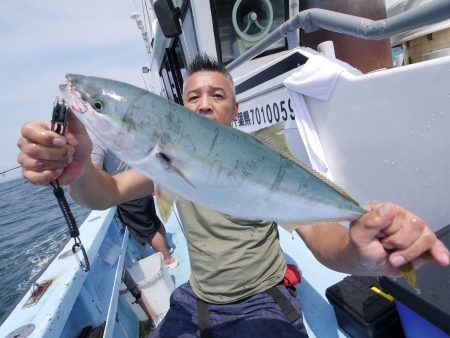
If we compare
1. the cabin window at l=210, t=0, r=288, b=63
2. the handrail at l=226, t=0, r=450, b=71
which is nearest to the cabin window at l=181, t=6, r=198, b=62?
the cabin window at l=210, t=0, r=288, b=63

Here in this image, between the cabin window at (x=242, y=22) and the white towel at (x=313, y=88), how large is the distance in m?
2.70

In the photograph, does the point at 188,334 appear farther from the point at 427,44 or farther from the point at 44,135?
the point at 427,44

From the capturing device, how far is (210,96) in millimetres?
2020

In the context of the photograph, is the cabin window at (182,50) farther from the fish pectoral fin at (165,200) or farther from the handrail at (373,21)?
the fish pectoral fin at (165,200)

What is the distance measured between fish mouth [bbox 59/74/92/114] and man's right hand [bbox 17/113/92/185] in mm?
124

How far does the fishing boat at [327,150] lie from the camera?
1.83 metres

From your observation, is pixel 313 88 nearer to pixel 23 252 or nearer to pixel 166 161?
pixel 166 161

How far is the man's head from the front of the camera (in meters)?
1.96

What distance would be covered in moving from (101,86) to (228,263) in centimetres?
127

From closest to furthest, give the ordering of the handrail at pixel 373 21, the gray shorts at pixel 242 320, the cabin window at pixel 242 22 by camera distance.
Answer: the handrail at pixel 373 21, the gray shorts at pixel 242 320, the cabin window at pixel 242 22

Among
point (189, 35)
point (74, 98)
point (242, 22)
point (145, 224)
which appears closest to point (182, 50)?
point (189, 35)

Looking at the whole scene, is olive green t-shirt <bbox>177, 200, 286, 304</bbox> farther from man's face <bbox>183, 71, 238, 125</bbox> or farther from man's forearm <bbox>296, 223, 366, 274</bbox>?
man's face <bbox>183, 71, 238, 125</bbox>

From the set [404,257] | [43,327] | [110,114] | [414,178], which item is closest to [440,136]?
[414,178]

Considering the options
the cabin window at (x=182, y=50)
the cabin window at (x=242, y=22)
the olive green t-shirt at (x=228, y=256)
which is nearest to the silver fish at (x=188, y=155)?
the olive green t-shirt at (x=228, y=256)
